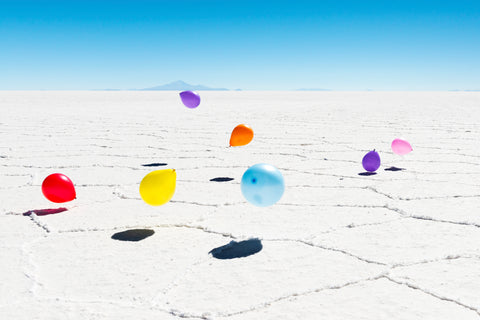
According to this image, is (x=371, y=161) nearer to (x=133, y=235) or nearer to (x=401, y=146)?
(x=401, y=146)

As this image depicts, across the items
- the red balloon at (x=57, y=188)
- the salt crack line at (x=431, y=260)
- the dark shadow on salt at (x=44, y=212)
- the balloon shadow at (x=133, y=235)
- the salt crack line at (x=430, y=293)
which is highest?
the red balloon at (x=57, y=188)

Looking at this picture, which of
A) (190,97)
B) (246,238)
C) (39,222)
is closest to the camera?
(246,238)

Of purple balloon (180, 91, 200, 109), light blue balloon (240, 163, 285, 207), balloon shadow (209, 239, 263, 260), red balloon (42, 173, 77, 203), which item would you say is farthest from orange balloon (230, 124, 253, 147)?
purple balloon (180, 91, 200, 109)

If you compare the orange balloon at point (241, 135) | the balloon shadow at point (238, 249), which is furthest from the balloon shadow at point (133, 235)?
the orange balloon at point (241, 135)

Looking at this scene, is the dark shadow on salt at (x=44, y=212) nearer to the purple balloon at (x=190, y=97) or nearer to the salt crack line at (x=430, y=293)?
the salt crack line at (x=430, y=293)

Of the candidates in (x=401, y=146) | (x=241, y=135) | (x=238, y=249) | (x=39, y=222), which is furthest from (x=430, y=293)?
(x=241, y=135)

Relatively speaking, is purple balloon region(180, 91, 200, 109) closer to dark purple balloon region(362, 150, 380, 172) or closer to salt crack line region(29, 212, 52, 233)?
dark purple balloon region(362, 150, 380, 172)
